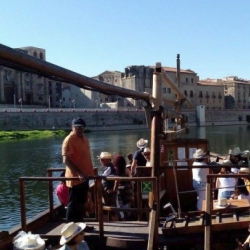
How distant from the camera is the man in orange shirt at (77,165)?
6551 mm

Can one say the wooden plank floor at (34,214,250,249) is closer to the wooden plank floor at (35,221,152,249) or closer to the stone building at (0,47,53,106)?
the wooden plank floor at (35,221,152,249)

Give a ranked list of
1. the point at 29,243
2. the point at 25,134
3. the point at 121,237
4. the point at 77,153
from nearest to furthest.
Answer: the point at 29,243, the point at 121,237, the point at 77,153, the point at 25,134

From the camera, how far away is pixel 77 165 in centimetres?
668

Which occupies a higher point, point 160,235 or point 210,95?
point 210,95

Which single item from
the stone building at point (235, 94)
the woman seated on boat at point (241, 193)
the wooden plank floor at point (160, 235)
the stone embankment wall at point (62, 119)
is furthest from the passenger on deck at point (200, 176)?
the stone building at point (235, 94)

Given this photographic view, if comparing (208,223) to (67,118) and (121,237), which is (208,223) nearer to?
(121,237)

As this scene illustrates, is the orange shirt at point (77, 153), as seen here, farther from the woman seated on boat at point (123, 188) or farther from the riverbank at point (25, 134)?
the riverbank at point (25, 134)

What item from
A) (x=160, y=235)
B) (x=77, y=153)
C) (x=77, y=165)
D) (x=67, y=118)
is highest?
(x=67, y=118)

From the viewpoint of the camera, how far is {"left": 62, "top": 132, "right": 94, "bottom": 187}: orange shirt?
657 cm

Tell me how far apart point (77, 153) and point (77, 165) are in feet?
0.58

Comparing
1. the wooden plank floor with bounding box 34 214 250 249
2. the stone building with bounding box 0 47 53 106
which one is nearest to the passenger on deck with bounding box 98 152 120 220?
the wooden plank floor with bounding box 34 214 250 249

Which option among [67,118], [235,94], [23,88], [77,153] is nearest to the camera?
[77,153]

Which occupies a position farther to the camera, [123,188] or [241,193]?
[123,188]

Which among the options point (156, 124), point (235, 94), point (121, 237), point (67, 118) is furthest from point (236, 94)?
point (121, 237)
